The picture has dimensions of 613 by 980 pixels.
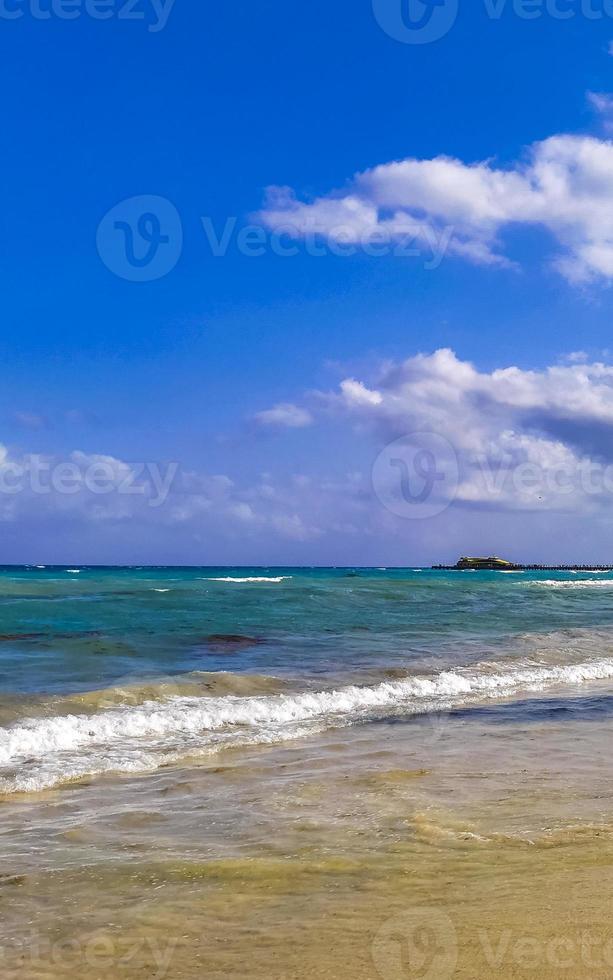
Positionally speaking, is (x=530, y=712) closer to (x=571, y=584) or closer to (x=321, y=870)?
(x=321, y=870)

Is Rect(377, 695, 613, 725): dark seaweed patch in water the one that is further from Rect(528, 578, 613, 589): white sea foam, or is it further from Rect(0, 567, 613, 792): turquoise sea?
Rect(528, 578, 613, 589): white sea foam

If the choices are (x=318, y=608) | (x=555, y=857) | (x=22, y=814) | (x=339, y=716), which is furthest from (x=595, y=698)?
(x=318, y=608)

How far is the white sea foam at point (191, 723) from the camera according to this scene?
8.68 metres

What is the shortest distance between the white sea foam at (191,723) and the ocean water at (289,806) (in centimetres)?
5

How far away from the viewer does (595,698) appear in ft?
43.1

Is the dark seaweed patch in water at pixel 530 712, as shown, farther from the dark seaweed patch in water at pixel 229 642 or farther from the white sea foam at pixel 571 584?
the white sea foam at pixel 571 584

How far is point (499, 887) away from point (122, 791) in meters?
4.16

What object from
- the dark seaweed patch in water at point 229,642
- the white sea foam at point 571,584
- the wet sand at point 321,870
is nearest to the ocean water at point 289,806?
the wet sand at point 321,870

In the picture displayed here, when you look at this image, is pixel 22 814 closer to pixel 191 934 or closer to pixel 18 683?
pixel 191 934

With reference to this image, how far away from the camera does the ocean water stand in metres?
4.20

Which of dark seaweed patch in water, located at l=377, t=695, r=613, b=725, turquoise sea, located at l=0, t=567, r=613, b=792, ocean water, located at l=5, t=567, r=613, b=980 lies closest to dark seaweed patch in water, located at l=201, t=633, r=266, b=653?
turquoise sea, located at l=0, t=567, r=613, b=792

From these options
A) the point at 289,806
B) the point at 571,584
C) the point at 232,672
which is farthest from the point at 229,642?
the point at 571,584

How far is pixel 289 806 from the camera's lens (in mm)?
6730

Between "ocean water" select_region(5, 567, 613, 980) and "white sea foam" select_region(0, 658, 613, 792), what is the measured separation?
45 millimetres
